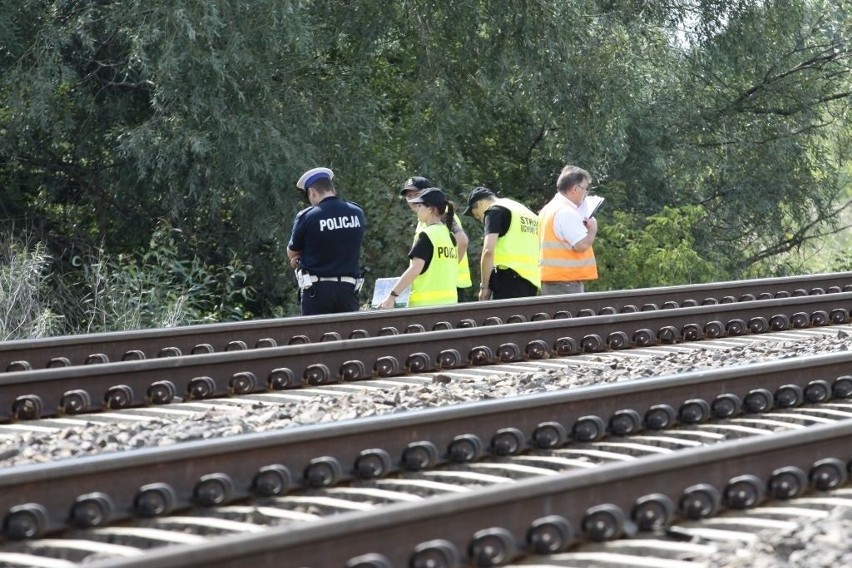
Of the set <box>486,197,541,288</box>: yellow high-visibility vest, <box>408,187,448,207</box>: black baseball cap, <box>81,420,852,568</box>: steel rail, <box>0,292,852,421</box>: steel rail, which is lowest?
<box>81,420,852,568</box>: steel rail

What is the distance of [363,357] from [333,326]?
104 centimetres

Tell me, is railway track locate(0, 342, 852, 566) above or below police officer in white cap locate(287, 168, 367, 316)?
below

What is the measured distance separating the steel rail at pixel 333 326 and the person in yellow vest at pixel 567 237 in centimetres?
49

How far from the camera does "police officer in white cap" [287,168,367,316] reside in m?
9.50

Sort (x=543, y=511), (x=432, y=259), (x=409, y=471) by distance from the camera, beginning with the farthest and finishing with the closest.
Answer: (x=432, y=259)
(x=409, y=471)
(x=543, y=511)

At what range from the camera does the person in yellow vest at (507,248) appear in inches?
426

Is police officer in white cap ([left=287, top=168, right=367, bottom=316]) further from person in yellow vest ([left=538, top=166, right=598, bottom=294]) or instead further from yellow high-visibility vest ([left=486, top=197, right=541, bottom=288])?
person in yellow vest ([left=538, top=166, right=598, bottom=294])

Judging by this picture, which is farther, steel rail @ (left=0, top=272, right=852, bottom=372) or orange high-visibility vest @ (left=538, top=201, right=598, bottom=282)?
orange high-visibility vest @ (left=538, top=201, right=598, bottom=282)

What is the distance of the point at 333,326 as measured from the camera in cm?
921

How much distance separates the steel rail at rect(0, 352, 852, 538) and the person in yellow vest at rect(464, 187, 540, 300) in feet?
13.0

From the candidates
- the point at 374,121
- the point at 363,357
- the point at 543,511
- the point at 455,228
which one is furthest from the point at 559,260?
the point at 543,511

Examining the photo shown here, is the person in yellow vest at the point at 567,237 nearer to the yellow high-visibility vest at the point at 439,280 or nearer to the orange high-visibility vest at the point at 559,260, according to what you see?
the orange high-visibility vest at the point at 559,260

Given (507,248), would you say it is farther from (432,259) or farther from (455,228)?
(432,259)

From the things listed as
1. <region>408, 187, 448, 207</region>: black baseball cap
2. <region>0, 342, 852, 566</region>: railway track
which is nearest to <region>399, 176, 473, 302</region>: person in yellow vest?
<region>408, 187, 448, 207</region>: black baseball cap
